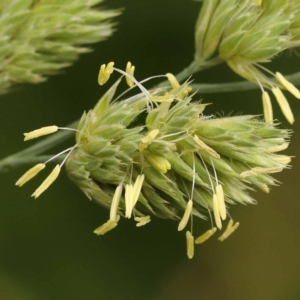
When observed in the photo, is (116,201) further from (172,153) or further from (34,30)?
(34,30)

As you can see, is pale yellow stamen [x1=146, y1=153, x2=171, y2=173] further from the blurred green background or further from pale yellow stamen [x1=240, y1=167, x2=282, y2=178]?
the blurred green background

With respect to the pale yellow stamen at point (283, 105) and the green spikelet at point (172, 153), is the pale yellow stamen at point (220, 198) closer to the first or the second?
the green spikelet at point (172, 153)

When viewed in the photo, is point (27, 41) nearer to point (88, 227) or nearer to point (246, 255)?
point (88, 227)

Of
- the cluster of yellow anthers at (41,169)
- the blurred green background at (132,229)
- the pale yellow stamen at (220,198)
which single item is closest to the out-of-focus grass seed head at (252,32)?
the pale yellow stamen at (220,198)

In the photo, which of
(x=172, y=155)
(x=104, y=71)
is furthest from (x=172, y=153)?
(x=104, y=71)

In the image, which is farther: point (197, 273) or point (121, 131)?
point (197, 273)

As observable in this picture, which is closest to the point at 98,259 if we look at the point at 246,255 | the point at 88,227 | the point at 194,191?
the point at 88,227

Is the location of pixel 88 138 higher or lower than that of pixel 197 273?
higher

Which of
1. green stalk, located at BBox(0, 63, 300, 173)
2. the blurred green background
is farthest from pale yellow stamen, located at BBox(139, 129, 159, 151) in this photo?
the blurred green background
